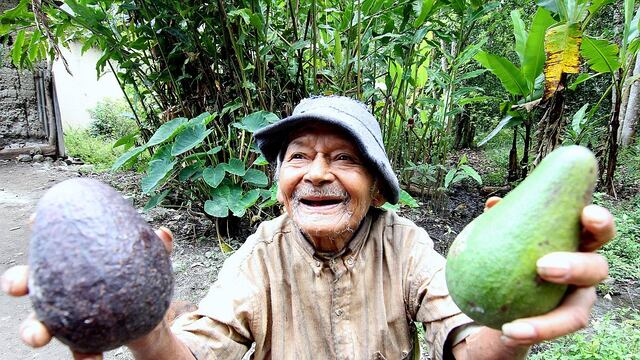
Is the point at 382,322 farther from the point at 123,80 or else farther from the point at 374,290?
the point at 123,80

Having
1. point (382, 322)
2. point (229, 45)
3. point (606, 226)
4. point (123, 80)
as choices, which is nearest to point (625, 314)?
point (382, 322)

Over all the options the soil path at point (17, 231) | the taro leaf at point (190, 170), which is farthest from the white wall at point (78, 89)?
the taro leaf at point (190, 170)

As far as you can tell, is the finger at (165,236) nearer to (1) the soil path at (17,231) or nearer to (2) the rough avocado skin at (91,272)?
(2) the rough avocado skin at (91,272)

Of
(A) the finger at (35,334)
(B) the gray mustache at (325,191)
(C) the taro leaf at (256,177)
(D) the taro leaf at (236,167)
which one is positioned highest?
(B) the gray mustache at (325,191)

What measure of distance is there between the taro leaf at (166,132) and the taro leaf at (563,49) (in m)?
2.43

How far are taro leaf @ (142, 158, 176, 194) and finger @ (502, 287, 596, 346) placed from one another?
2638 mm

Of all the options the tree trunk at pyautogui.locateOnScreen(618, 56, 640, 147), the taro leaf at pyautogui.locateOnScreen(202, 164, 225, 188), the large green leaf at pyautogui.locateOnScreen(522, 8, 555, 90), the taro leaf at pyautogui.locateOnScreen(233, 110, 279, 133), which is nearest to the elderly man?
the taro leaf at pyautogui.locateOnScreen(233, 110, 279, 133)

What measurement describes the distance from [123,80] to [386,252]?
3.11 metres

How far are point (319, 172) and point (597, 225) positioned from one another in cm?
82

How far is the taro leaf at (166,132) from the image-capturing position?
2.92m

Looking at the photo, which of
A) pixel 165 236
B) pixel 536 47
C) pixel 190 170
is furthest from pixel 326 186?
pixel 536 47

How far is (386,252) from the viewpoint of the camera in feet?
5.12

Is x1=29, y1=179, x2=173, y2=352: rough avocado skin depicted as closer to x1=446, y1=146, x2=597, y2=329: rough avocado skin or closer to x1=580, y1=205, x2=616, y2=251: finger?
x1=446, y1=146, x2=597, y2=329: rough avocado skin

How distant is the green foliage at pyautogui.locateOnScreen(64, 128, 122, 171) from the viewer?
7.36 m
